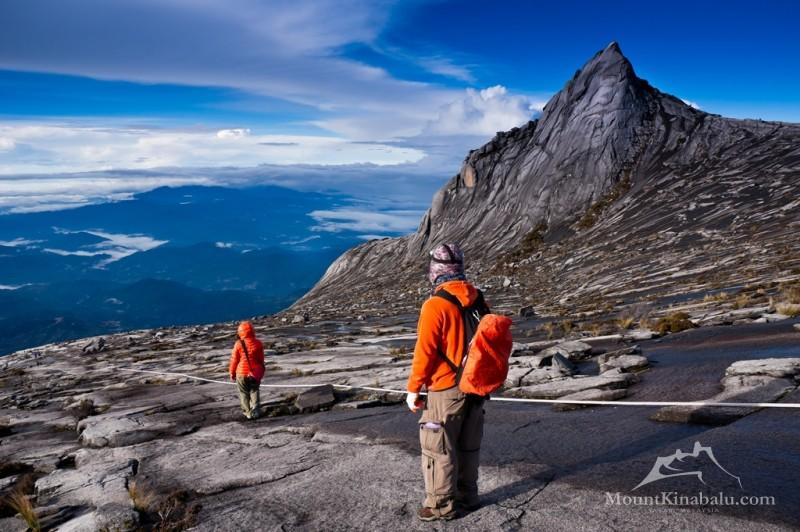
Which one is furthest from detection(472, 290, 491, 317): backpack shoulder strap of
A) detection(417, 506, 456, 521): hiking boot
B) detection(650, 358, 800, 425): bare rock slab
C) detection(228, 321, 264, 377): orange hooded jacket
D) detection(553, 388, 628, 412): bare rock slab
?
detection(228, 321, 264, 377): orange hooded jacket

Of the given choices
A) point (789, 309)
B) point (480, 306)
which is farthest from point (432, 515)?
point (789, 309)

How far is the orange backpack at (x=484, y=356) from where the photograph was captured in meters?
7.14

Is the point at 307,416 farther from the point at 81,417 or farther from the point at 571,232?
the point at 571,232

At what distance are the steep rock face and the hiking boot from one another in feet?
166

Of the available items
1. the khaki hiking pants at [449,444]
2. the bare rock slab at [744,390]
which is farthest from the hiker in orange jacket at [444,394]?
the bare rock slab at [744,390]

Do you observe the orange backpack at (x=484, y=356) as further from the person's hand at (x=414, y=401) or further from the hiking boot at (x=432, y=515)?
the hiking boot at (x=432, y=515)

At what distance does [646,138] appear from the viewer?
276 ft

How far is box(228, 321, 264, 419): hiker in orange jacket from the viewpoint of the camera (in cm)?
1658

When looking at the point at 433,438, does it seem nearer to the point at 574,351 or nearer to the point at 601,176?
the point at 574,351

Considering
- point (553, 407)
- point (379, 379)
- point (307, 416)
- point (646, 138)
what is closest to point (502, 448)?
point (553, 407)

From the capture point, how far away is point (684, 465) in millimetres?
8352

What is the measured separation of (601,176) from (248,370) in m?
75.2

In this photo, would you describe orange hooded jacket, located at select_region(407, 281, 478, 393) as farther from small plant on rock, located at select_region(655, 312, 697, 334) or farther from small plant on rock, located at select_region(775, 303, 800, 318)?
small plant on rock, located at select_region(775, 303, 800, 318)

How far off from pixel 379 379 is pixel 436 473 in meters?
12.4
